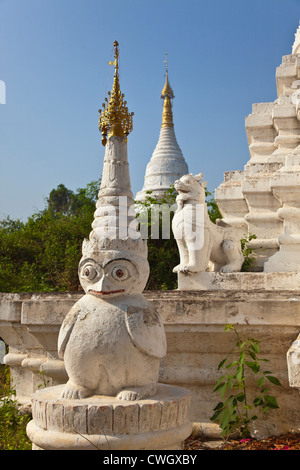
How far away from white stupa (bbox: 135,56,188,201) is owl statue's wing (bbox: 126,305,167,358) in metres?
19.1

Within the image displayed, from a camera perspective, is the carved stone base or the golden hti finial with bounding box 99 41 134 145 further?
the golden hti finial with bounding box 99 41 134 145

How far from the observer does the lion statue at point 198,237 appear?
18.9 feet

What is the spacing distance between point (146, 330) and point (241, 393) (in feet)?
3.51

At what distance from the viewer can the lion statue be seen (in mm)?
5746

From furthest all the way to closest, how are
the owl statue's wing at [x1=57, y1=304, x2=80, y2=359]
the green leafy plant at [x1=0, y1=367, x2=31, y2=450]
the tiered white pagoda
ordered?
the tiered white pagoda
the green leafy plant at [x1=0, y1=367, x2=31, y2=450]
the owl statue's wing at [x1=57, y1=304, x2=80, y2=359]

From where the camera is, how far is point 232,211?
296 inches

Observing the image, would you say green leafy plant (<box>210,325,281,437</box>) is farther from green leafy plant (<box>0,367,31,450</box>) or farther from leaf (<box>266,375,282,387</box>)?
green leafy plant (<box>0,367,31,450</box>)

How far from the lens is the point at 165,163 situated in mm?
24688

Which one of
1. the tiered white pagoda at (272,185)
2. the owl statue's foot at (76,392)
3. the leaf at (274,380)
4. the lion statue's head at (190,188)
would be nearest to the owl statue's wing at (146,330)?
the owl statue's foot at (76,392)

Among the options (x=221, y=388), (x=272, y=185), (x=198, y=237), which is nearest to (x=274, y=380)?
(x=221, y=388)

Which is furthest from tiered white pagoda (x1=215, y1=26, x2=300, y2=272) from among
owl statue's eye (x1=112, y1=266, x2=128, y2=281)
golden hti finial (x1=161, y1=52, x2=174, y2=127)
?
golden hti finial (x1=161, y1=52, x2=174, y2=127)

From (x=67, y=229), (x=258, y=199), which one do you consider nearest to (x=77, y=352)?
(x=258, y=199)

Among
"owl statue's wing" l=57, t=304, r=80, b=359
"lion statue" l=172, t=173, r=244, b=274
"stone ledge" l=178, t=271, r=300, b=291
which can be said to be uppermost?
"lion statue" l=172, t=173, r=244, b=274

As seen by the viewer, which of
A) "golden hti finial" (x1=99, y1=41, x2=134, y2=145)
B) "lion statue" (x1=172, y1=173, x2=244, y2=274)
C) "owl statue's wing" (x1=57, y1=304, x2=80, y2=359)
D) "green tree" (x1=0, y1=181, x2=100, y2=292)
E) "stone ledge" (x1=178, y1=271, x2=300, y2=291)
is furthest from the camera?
"green tree" (x1=0, y1=181, x2=100, y2=292)
